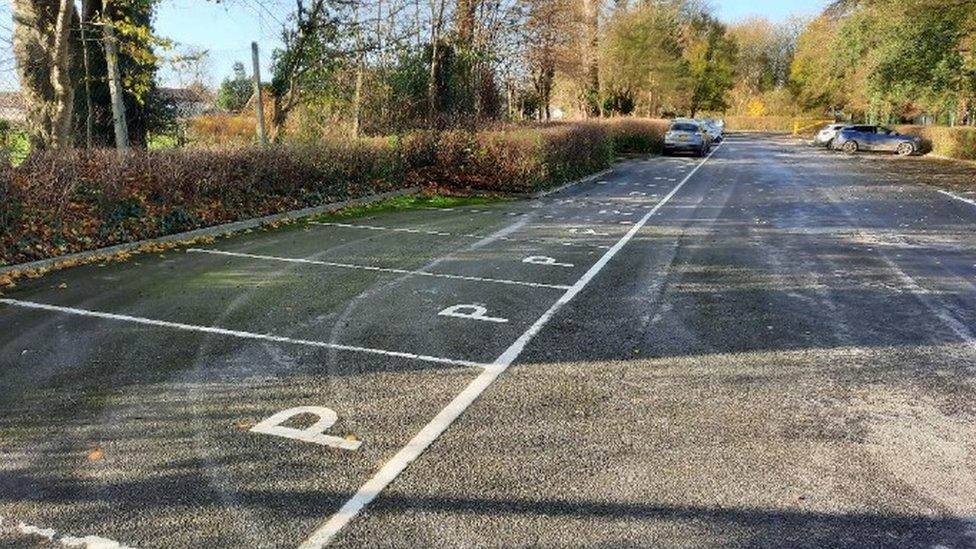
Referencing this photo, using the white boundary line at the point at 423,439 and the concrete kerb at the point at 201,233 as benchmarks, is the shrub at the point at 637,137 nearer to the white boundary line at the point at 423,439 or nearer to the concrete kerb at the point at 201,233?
the concrete kerb at the point at 201,233

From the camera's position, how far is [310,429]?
13.8ft

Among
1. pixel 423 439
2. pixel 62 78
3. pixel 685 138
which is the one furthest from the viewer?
pixel 685 138

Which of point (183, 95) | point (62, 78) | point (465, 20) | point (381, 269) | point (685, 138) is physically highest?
point (465, 20)

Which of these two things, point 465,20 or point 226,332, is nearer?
point 226,332

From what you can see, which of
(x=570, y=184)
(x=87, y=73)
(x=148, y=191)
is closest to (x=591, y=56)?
(x=570, y=184)

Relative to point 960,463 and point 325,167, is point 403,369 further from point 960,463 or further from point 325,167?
point 325,167

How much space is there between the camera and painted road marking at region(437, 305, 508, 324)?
666cm

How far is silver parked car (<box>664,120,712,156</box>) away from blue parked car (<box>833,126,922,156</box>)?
420 inches

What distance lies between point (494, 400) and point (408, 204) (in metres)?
11.6

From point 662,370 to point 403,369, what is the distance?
6.10 ft

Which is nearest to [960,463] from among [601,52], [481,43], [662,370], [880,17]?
[662,370]

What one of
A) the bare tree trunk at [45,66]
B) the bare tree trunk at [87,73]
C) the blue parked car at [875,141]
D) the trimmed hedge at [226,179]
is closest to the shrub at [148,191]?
the trimmed hedge at [226,179]

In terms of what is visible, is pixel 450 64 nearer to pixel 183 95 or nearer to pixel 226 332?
pixel 183 95

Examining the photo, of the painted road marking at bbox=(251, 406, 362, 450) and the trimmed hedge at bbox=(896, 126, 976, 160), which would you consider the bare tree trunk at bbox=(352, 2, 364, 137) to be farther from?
the trimmed hedge at bbox=(896, 126, 976, 160)
